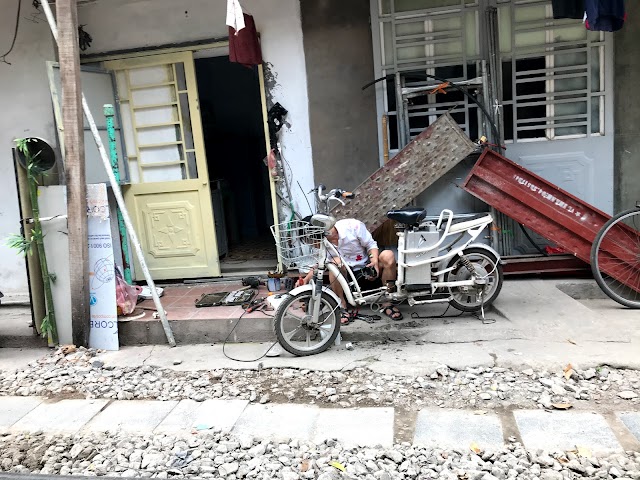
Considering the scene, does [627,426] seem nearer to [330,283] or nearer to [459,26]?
[330,283]

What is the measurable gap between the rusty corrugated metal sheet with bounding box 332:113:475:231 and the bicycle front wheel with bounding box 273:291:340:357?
132cm

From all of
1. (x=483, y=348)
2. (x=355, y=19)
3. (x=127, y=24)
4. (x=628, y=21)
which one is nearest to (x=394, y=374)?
(x=483, y=348)

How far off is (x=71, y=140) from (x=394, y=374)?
398 centimetres

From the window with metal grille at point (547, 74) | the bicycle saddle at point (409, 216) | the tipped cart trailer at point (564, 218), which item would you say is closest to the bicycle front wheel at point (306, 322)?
the bicycle saddle at point (409, 216)

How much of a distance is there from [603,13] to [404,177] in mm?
2527

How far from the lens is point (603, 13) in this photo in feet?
17.4

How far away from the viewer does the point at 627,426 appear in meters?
3.50

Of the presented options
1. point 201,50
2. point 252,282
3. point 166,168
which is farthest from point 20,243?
point 201,50

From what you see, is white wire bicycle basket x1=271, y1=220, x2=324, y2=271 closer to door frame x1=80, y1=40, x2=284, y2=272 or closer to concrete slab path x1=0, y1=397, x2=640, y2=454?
concrete slab path x1=0, y1=397, x2=640, y2=454

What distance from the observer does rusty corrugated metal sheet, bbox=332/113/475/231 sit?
5.91m

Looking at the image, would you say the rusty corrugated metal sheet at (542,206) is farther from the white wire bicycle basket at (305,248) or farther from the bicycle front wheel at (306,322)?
the bicycle front wheel at (306,322)

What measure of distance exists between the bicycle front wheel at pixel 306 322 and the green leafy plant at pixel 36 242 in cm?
255

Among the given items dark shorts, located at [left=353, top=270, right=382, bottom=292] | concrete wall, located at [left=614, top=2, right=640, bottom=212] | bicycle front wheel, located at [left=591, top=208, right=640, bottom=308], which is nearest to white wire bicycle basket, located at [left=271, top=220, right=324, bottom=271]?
dark shorts, located at [left=353, top=270, right=382, bottom=292]

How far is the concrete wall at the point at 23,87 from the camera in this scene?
23.1 ft
